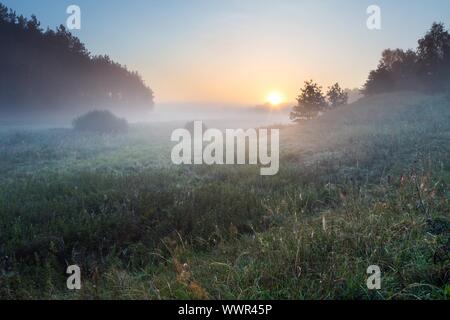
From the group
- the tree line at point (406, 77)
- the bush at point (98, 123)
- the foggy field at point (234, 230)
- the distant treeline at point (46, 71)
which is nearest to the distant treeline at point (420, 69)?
the tree line at point (406, 77)

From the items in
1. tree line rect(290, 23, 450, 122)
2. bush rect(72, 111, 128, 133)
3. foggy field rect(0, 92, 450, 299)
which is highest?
tree line rect(290, 23, 450, 122)

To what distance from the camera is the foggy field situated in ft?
13.0

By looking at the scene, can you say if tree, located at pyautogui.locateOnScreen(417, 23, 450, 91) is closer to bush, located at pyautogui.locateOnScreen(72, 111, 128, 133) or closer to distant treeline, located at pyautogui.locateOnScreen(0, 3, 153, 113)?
bush, located at pyautogui.locateOnScreen(72, 111, 128, 133)

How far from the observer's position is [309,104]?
3759cm

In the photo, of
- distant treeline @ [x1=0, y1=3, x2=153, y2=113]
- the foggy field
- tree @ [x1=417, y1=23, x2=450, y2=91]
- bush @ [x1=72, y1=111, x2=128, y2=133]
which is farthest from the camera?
distant treeline @ [x1=0, y1=3, x2=153, y2=113]

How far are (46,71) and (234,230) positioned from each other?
48765 mm

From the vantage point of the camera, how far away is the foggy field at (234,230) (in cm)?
395

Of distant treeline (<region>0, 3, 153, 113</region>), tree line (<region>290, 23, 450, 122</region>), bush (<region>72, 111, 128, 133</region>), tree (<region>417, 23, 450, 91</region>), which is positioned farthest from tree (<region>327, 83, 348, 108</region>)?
distant treeline (<region>0, 3, 153, 113</region>)

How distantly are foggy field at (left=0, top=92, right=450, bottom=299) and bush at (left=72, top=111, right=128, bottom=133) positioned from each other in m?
20.8

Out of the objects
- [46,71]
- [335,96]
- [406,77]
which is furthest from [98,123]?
[406,77]

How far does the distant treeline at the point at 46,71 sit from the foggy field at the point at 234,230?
119 feet

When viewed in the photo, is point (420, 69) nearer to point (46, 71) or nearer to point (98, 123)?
point (98, 123)

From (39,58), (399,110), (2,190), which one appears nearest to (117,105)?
(39,58)

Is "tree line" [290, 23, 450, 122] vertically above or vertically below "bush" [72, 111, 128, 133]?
above
